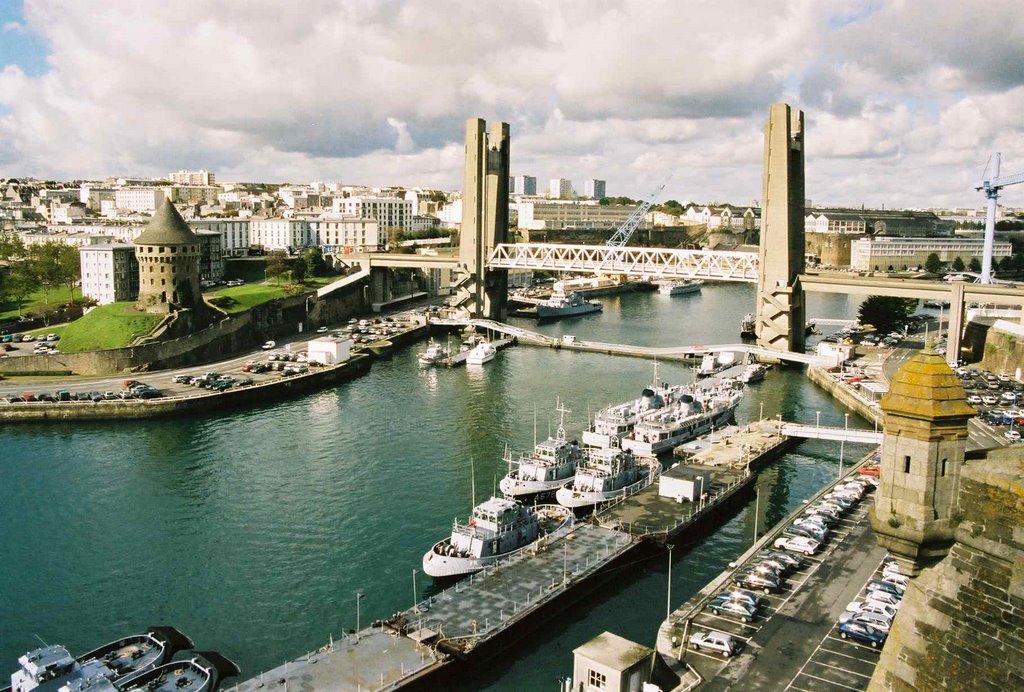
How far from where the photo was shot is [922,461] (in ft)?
17.1

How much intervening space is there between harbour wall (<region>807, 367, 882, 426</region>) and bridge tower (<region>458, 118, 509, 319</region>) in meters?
19.8

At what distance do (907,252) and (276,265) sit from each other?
194 feet

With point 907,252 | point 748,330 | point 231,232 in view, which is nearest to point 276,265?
point 231,232

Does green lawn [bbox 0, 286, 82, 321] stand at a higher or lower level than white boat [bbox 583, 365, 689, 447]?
higher

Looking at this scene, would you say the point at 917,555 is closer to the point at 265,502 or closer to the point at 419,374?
the point at 265,502

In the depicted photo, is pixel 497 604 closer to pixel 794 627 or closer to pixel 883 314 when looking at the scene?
pixel 794 627

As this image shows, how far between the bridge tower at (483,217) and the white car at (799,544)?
33.6 m

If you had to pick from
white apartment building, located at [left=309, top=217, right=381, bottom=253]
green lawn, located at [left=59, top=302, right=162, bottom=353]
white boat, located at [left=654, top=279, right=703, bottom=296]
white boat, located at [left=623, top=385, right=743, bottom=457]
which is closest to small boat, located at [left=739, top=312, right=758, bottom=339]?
white boat, located at [left=623, top=385, right=743, bottom=457]

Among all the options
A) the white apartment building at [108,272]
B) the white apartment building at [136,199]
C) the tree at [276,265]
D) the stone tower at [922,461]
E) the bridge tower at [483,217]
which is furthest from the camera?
the white apartment building at [136,199]

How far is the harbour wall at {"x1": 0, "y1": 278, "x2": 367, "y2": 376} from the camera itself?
29094 mm

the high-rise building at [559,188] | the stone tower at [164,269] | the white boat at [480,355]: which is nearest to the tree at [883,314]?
the white boat at [480,355]

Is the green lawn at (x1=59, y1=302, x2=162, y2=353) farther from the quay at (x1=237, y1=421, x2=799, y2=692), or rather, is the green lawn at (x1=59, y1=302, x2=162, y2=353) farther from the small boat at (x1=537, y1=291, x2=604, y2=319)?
the small boat at (x1=537, y1=291, x2=604, y2=319)

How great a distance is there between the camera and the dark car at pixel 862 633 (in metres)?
10.5

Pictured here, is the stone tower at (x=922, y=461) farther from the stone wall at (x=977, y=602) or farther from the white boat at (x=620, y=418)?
the white boat at (x=620, y=418)
